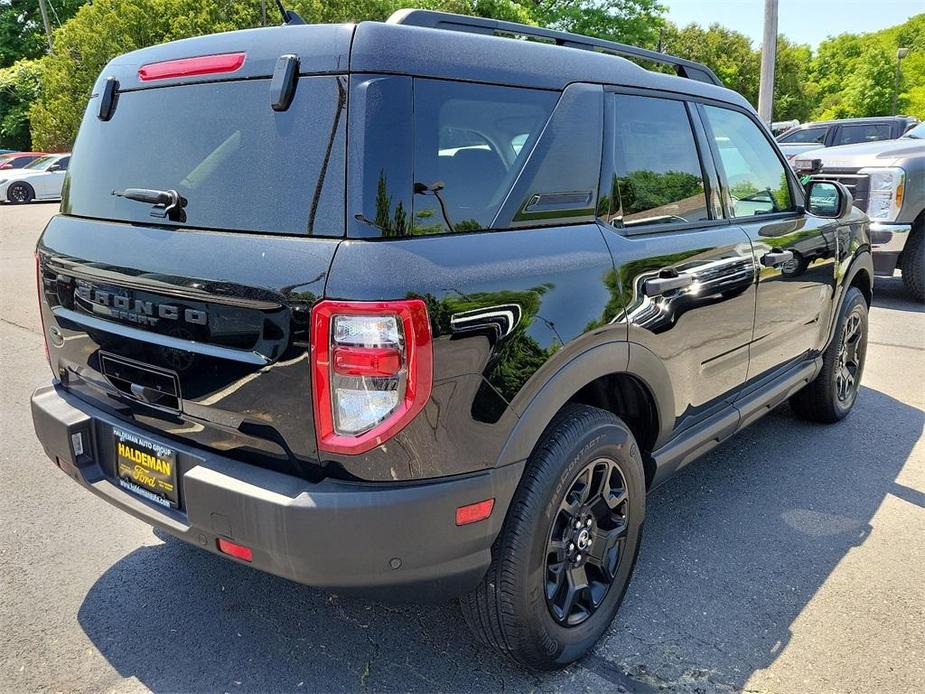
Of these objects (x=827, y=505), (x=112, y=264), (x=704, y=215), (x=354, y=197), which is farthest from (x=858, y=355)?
(x=112, y=264)

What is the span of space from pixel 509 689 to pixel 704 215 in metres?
1.97

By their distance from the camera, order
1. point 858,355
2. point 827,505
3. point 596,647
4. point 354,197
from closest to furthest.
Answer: point 354,197
point 596,647
point 827,505
point 858,355

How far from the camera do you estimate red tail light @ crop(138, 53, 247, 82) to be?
2178mm

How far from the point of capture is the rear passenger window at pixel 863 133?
11883 mm

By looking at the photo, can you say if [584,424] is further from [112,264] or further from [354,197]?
[112,264]

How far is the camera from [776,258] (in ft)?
11.2

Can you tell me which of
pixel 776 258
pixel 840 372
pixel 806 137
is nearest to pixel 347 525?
pixel 776 258

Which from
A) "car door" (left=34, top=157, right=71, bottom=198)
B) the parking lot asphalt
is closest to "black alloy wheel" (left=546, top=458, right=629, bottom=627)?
the parking lot asphalt

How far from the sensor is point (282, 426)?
1938mm

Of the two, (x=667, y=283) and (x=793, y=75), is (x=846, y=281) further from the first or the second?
(x=793, y=75)

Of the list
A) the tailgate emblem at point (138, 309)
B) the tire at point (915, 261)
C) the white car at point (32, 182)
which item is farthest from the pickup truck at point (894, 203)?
the white car at point (32, 182)

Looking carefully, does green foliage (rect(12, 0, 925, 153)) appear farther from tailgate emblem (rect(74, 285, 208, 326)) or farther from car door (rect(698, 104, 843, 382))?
tailgate emblem (rect(74, 285, 208, 326))

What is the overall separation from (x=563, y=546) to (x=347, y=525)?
85 centimetres

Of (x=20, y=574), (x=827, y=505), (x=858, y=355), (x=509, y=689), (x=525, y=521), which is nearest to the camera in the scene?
(x=525, y=521)
